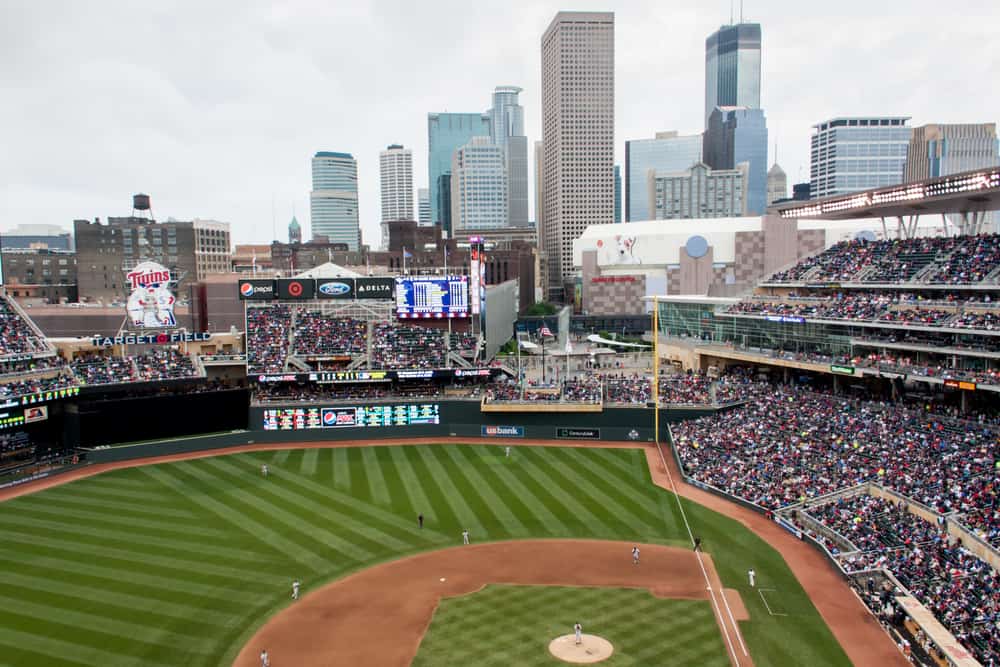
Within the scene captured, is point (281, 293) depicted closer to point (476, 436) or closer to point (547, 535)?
point (476, 436)

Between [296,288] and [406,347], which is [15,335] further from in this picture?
[406,347]

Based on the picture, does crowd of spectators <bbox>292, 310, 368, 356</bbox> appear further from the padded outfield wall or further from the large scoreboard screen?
the padded outfield wall

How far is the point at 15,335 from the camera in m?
49.0

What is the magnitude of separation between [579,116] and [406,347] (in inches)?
5853

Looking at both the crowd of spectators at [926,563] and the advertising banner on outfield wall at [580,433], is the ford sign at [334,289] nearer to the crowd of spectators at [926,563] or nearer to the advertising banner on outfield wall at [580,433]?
the advertising banner on outfield wall at [580,433]

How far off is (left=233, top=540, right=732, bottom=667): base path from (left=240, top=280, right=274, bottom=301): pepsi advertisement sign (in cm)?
3380

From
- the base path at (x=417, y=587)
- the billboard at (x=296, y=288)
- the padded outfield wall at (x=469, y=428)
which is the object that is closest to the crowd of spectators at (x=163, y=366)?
the padded outfield wall at (x=469, y=428)

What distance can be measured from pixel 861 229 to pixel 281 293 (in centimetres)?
8000

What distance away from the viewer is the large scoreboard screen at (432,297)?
5747cm

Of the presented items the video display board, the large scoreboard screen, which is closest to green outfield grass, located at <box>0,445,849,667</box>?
the video display board

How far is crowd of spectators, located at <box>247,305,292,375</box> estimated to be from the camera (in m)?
54.2

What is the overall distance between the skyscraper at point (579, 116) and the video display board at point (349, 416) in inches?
5634

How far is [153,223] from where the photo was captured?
101750 millimetres

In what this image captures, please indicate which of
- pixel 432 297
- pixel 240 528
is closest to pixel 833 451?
pixel 240 528
